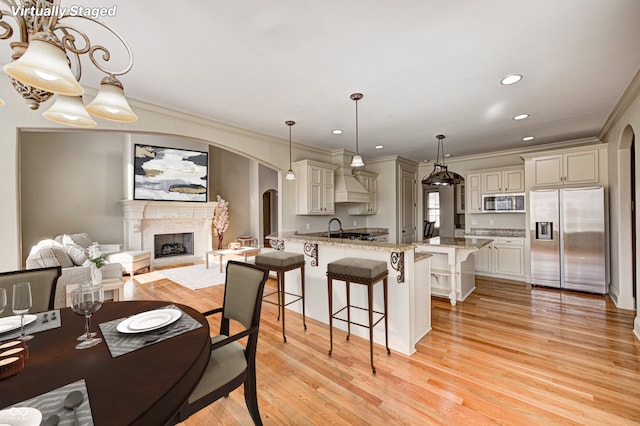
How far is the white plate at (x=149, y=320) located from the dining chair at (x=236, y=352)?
25cm

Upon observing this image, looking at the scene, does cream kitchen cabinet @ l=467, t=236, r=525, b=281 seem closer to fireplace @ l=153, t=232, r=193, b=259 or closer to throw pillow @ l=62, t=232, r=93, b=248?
fireplace @ l=153, t=232, r=193, b=259

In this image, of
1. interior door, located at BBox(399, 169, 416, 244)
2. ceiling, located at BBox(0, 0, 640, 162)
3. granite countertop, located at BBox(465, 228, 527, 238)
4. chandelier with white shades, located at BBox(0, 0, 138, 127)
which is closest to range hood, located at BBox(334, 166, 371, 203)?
interior door, located at BBox(399, 169, 416, 244)

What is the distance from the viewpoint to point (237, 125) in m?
4.04

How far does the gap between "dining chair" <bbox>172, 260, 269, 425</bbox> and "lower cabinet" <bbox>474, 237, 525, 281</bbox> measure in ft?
16.6

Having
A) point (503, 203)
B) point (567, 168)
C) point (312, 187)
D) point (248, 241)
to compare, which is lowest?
point (248, 241)

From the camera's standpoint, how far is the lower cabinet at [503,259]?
4.98 metres

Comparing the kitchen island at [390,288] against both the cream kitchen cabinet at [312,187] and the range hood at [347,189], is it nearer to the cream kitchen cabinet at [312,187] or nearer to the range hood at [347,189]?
the cream kitchen cabinet at [312,187]

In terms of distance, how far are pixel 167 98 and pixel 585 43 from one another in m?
3.99

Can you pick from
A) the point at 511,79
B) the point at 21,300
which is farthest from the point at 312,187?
the point at 21,300

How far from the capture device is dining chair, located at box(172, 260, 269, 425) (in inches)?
53.3

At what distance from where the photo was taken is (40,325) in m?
1.34

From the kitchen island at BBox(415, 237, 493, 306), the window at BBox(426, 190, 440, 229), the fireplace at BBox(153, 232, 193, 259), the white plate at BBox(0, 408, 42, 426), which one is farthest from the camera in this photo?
the window at BBox(426, 190, 440, 229)

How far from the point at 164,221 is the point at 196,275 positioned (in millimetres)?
2253

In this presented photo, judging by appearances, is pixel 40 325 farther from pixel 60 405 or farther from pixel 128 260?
pixel 128 260
